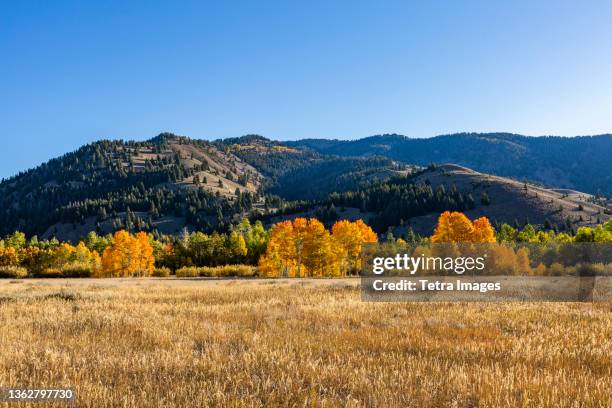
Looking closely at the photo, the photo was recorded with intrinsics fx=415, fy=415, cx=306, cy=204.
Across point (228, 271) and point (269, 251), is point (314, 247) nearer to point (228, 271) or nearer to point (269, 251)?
point (269, 251)

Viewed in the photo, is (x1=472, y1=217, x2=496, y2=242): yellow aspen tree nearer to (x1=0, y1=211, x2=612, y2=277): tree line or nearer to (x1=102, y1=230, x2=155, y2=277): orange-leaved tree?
(x1=0, y1=211, x2=612, y2=277): tree line

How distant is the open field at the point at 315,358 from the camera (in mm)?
5805

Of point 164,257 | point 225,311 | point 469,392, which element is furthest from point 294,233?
point 469,392

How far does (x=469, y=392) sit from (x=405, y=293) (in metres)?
16.4

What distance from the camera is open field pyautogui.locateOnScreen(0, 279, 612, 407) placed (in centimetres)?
580

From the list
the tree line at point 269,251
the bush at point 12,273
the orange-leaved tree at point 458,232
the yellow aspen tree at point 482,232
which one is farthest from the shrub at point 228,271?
the yellow aspen tree at point 482,232

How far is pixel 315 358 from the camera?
7910mm

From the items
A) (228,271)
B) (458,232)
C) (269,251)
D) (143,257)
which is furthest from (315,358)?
(143,257)

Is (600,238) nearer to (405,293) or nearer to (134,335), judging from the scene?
(405,293)

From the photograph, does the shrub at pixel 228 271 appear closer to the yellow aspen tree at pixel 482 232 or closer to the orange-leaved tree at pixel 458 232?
the orange-leaved tree at pixel 458 232

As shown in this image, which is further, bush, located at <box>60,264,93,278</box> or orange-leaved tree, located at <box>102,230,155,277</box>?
orange-leaved tree, located at <box>102,230,155,277</box>

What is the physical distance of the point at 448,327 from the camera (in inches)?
436

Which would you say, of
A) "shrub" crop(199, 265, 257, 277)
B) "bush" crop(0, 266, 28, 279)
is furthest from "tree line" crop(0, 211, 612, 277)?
"shrub" crop(199, 265, 257, 277)

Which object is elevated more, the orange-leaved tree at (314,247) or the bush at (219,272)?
the orange-leaved tree at (314,247)
